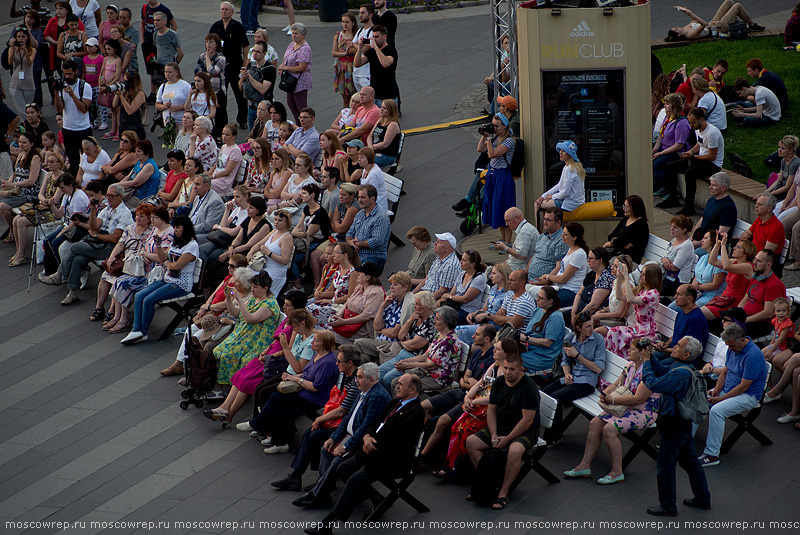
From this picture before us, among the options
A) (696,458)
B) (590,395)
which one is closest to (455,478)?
(590,395)

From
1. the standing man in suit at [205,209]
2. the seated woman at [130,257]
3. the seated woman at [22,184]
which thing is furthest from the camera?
the seated woman at [22,184]

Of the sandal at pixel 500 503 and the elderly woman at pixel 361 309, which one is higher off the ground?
the elderly woman at pixel 361 309

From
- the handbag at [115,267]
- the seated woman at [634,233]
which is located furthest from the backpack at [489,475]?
the handbag at [115,267]

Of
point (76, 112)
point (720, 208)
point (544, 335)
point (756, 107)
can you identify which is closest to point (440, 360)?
point (544, 335)

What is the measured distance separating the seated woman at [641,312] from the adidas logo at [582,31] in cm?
331

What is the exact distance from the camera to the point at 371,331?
1095 cm

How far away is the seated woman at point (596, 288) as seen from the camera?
10.2m

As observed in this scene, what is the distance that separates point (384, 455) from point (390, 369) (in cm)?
164

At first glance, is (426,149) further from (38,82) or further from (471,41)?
(38,82)

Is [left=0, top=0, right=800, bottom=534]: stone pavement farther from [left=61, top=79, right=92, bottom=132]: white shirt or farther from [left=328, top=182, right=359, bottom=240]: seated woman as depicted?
[left=61, top=79, right=92, bottom=132]: white shirt

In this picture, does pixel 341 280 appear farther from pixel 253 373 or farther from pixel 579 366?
pixel 579 366

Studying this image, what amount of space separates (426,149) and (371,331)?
246 inches

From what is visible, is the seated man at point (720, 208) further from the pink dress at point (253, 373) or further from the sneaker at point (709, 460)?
the pink dress at point (253, 373)

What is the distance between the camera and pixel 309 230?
12.4 metres
